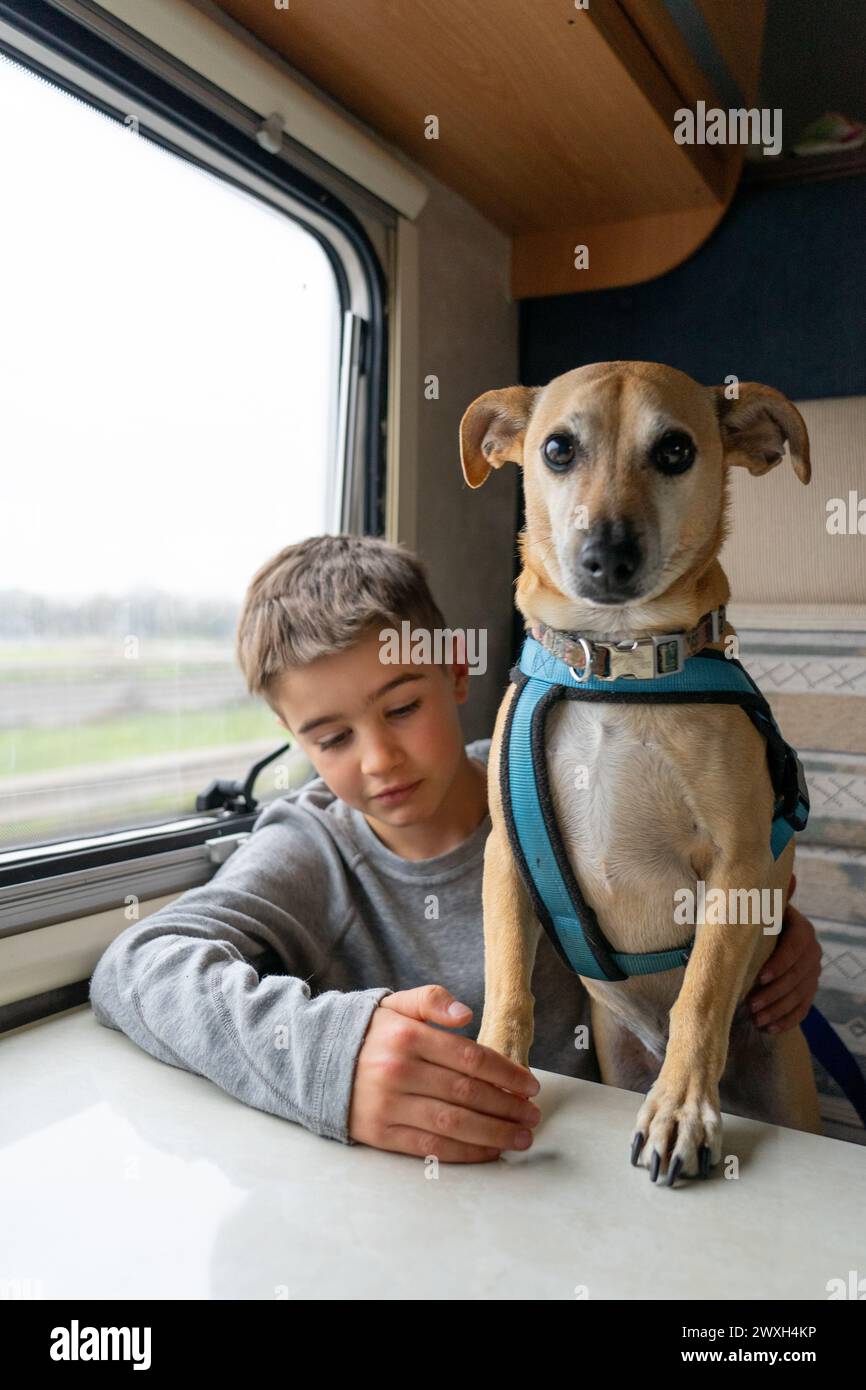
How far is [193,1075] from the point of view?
1.02m

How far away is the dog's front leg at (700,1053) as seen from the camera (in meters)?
0.81

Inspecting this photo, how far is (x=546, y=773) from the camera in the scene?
0.95 metres

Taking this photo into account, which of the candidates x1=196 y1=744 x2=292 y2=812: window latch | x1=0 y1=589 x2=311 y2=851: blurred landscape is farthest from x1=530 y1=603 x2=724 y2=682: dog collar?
x1=196 y1=744 x2=292 y2=812: window latch

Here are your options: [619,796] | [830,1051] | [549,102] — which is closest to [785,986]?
[830,1051]

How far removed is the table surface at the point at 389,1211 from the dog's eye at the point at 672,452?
0.59 meters

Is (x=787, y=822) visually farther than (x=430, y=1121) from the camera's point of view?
Yes

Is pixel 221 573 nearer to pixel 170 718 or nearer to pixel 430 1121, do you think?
pixel 170 718

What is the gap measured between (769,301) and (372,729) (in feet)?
4.46

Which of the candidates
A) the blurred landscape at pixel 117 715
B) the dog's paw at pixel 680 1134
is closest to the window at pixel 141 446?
the blurred landscape at pixel 117 715

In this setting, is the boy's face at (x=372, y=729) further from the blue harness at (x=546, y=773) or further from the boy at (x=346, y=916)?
the blue harness at (x=546, y=773)

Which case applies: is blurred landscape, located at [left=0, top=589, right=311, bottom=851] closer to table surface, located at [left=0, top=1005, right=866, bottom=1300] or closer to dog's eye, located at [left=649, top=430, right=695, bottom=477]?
table surface, located at [left=0, top=1005, right=866, bottom=1300]
